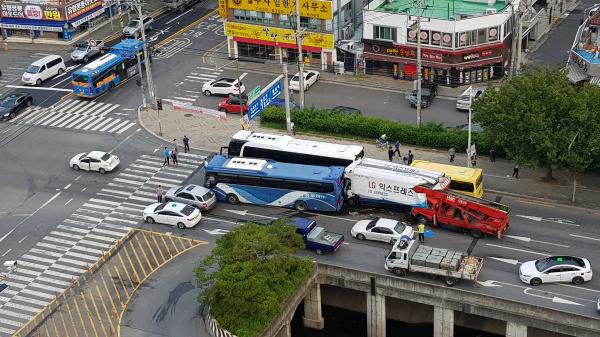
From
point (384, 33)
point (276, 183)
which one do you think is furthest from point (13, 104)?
point (384, 33)

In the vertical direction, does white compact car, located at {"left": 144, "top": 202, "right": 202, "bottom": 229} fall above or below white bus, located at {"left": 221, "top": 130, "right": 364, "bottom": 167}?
below

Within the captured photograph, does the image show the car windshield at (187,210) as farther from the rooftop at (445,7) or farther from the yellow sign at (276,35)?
the rooftop at (445,7)

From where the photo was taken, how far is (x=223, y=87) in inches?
4257

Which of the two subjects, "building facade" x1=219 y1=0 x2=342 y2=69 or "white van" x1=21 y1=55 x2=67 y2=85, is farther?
"white van" x1=21 y1=55 x2=67 y2=85

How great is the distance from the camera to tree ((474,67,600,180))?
7838 cm

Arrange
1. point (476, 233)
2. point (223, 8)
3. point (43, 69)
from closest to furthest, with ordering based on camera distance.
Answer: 1. point (476, 233)
2. point (43, 69)
3. point (223, 8)

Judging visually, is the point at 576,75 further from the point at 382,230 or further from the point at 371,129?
the point at 382,230

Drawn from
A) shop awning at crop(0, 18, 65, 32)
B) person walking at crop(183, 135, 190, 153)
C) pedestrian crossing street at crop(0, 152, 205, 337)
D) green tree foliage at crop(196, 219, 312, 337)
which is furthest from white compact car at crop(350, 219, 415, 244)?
shop awning at crop(0, 18, 65, 32)

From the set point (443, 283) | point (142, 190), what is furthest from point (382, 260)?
point (142, 190)

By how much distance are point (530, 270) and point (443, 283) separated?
6.51m

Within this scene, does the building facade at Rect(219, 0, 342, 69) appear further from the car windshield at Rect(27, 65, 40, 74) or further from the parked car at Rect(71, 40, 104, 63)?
the car windshield at Rect(27, 65, 40, 74)

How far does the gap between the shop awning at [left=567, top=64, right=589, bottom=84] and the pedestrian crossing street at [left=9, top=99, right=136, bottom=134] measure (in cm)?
4764

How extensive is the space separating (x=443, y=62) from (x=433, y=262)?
43.5 metres

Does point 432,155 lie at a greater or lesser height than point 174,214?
lesser
